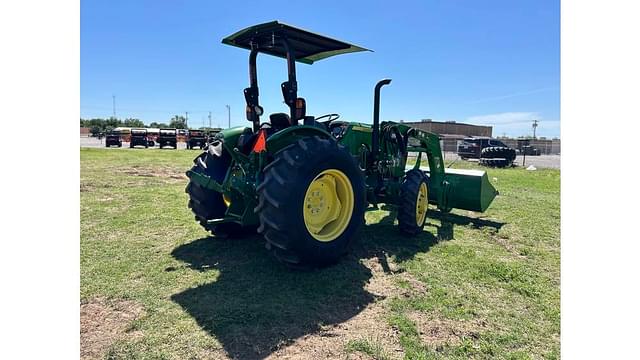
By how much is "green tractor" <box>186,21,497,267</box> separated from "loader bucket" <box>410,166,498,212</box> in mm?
1205

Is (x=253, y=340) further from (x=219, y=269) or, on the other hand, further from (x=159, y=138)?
(x=159, y=138)

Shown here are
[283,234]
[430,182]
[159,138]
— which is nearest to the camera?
[283,234]

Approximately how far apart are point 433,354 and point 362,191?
2.04 metres

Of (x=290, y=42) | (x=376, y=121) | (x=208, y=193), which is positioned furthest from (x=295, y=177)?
(x=376, y=121)

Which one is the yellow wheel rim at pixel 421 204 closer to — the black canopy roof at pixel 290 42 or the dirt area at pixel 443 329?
the black canopy roof at pixel 290 42

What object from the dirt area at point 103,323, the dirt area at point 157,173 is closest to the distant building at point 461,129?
the dirt area at point 157,173

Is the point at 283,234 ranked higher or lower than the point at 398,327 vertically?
higher

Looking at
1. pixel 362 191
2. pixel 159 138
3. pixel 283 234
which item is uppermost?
pixel 159 138

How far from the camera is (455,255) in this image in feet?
15.5

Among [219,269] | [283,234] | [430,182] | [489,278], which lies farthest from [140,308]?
[430,182]

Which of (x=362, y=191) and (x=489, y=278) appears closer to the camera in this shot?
(x=489, y=278)

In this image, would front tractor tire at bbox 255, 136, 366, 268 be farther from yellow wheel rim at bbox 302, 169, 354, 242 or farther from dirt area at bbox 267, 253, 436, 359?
dirt area at bbox 267, 253, 436, 359

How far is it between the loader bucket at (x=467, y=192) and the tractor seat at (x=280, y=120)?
338 cm

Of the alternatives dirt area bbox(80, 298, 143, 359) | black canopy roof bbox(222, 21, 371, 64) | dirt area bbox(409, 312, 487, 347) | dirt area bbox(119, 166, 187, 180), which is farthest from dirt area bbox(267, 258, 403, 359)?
dirt area bbox(119, 166, 187, 180)
